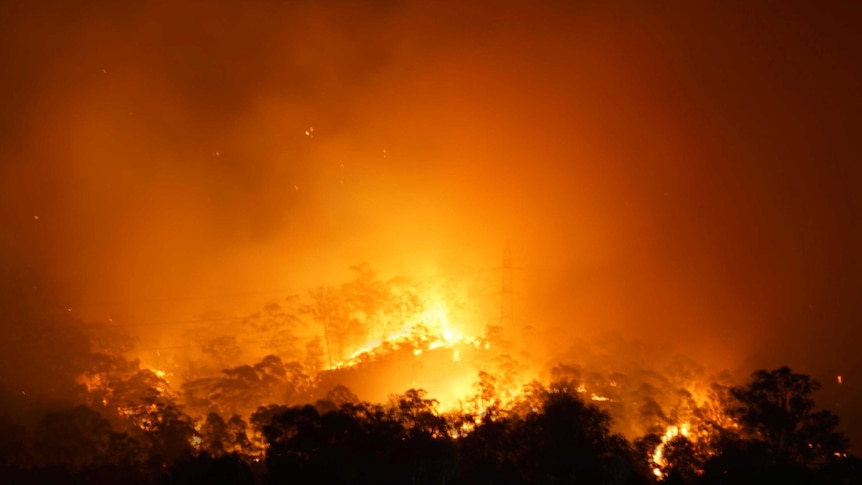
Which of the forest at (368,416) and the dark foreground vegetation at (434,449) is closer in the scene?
the dark foreground vegetation at (434,449)

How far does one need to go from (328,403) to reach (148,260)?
4041 cm

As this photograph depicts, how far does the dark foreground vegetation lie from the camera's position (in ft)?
39.4

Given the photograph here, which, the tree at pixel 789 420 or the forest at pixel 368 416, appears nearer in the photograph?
the forest at pixel 368 416

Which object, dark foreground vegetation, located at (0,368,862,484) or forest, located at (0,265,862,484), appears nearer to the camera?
dark foreground vegetation, located at (0,368,862,484)

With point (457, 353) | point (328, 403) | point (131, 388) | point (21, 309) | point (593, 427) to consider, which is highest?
point (21, 309)

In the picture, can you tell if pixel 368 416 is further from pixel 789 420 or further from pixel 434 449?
pixel 789 420

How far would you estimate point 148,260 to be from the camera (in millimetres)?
55312

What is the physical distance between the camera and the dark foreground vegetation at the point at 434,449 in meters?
12.0

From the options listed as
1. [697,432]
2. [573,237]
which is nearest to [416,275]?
[573,237]

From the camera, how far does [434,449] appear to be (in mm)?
12992

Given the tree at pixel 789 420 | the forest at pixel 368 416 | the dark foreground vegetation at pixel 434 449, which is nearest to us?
the dark foreground vegetation at pixel 434 449

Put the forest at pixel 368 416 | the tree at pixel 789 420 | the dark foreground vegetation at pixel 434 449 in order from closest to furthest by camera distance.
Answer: the dark foreground vegetation at pixel 434 449, the forest at pixel 368 416, the tree at pixel 789 420

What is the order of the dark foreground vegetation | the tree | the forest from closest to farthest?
A: the dark foreground vegetation
the forest
the tree

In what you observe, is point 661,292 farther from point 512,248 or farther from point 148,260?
point 148,260
